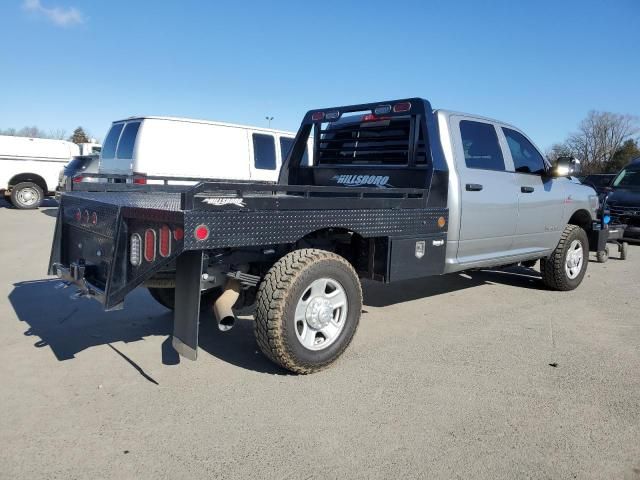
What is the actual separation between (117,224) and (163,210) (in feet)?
1.55

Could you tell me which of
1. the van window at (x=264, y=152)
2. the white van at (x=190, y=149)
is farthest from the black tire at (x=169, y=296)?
the van window at (x=264, y=152)

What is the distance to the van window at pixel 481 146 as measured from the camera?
205 inches

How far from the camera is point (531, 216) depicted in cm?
601

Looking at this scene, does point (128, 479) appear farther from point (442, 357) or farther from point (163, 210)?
point (442, 357)

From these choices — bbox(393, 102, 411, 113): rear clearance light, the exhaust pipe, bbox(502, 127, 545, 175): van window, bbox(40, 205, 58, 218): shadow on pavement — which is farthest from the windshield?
bbox(40, 205, 58, 218): shadow on pavement

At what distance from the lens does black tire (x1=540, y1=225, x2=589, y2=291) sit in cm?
662

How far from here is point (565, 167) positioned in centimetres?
604

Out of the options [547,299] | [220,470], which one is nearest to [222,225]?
[220,470]

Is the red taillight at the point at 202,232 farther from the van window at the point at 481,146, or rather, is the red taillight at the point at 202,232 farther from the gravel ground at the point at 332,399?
the van window at the point at 481,146

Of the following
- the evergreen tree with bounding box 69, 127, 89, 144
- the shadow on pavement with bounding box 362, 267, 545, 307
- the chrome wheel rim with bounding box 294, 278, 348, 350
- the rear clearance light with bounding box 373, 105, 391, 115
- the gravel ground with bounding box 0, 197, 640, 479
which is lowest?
the gravel ground with bounding box 0, 197, 640, 479

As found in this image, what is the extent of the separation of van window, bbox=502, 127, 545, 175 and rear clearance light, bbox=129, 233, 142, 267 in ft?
13.6

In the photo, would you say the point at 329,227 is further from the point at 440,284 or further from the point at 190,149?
the point at 190,149

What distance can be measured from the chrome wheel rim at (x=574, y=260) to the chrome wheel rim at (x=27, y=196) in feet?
51.6

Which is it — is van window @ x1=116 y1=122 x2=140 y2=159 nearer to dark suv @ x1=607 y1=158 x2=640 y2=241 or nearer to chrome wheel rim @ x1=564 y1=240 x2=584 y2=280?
chrome wheel rim @ x1=564 y1=240 x2=584 y2=280
